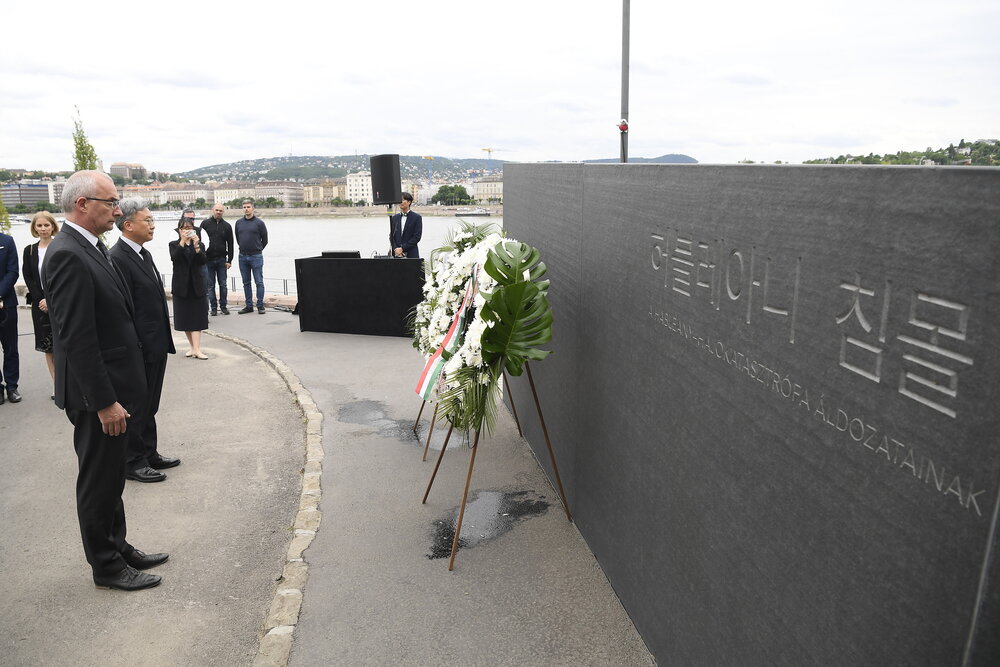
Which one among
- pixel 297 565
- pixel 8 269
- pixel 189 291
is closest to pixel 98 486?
pixel 297 565

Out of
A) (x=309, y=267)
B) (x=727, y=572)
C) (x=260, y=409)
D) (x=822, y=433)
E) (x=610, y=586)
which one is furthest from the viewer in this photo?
(x=309, y=267)

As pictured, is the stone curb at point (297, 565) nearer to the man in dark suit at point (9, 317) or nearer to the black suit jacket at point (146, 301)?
the black suit jacket at point (146, 301)

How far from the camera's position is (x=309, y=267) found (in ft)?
38.7

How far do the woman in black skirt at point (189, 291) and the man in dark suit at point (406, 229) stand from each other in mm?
3435

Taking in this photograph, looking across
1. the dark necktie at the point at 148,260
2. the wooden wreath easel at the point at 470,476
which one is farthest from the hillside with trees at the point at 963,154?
the dark necktie at the point at 148,260

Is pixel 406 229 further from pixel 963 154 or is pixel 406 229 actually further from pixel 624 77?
pixel 963 154

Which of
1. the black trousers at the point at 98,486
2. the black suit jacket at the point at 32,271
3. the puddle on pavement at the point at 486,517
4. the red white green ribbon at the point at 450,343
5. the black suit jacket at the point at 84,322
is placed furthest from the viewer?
the black suit jacket at the point at 32,271

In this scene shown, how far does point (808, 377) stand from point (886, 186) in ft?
1.89

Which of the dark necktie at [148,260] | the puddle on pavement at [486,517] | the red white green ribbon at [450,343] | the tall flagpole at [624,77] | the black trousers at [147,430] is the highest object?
the tall flagpole at [624,77]

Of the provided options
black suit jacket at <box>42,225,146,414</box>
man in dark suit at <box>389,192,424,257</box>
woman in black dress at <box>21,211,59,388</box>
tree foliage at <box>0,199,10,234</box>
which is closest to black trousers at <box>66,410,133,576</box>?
black suit jacket at <box>42,225,146,414</box>

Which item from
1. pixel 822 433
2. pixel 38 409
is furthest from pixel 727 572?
pixel 38 409

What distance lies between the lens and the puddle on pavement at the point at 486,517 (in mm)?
4754

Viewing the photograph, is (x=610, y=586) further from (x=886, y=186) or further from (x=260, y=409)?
(x=260, y=409)

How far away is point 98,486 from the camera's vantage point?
4168 mm
